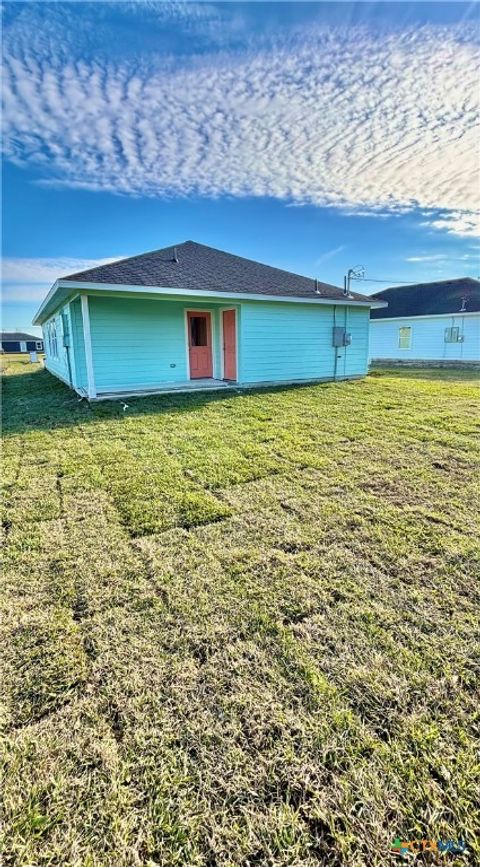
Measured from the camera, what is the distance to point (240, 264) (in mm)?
13492

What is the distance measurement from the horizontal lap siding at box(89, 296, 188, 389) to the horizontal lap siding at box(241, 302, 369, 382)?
1.97 m

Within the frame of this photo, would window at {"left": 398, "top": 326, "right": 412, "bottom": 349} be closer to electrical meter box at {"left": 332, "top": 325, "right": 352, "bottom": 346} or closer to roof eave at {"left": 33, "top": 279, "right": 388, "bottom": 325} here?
roof eave at {"left": 33, "top": 279, "right": 388, "bottom": 325}

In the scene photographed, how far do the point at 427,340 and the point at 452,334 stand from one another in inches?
48.8

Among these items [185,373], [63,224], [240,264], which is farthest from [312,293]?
[63,224]

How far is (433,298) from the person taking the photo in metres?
21.0

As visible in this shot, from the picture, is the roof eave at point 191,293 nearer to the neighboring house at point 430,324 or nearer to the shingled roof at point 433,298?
the neighboring house at point 430,324

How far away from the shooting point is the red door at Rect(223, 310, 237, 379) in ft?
38.0

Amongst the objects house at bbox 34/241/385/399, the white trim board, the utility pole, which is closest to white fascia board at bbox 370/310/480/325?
the utility pole

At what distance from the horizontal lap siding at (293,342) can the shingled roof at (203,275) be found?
521mm

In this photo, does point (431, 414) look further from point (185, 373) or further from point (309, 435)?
point (185, 373)

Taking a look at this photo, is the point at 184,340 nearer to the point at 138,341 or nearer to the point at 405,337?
the point at 138,341

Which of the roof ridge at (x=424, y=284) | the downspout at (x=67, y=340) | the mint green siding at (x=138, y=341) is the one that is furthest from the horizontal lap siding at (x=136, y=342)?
the roof ridge at (x=424, y=284)

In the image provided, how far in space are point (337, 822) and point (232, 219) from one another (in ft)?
57.3

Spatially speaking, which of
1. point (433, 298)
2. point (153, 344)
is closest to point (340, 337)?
point (153, 344)
